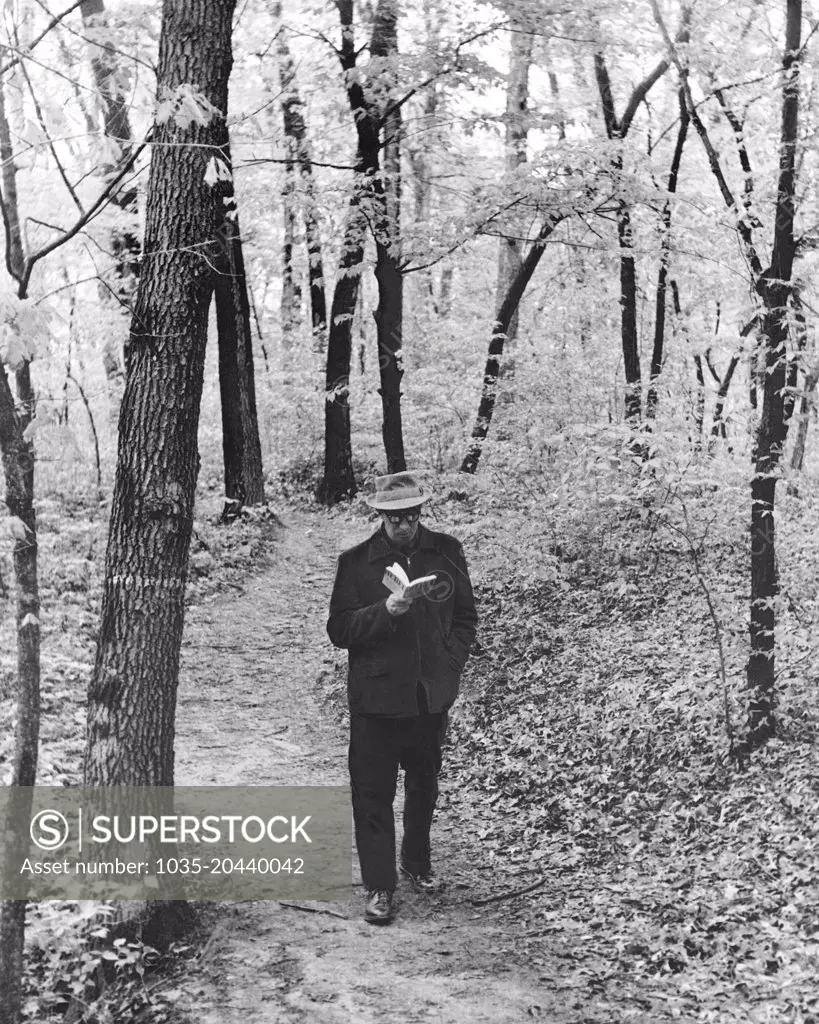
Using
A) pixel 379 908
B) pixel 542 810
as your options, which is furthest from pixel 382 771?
pixel 542 810

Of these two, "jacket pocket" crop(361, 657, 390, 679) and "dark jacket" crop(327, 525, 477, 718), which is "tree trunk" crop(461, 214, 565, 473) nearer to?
"dark jacket" crop(327, 525, 477, 718)

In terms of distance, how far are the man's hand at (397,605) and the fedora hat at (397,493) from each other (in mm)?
588

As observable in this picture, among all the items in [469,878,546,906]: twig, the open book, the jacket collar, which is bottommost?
[469,878,546,906]: twig

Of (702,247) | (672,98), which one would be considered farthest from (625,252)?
(672,98)

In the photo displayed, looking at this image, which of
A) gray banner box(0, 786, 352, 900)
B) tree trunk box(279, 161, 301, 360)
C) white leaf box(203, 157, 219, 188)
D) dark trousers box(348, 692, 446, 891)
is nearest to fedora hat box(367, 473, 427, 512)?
dark trousers box(348, 692, 446, 891)

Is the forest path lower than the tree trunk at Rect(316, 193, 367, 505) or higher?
lower

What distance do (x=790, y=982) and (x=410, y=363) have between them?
590 inches

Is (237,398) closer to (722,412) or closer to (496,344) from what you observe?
(496,344)

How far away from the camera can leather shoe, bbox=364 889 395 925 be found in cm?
526

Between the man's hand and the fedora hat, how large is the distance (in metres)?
0.59

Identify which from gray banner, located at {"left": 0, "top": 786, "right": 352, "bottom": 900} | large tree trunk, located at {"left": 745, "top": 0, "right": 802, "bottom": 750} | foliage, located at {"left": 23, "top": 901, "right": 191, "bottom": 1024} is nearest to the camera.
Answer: foliage, located at {"left": 23, "top": 901, "right": 191, "bottom": 1024}

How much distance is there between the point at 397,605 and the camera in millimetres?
5008

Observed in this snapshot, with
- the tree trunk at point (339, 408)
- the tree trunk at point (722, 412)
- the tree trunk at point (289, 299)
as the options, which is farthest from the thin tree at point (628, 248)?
the tree trunk at point (289, 299)

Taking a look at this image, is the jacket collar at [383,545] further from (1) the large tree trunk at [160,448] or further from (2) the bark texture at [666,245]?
(2) the bark texture at [666,245]
